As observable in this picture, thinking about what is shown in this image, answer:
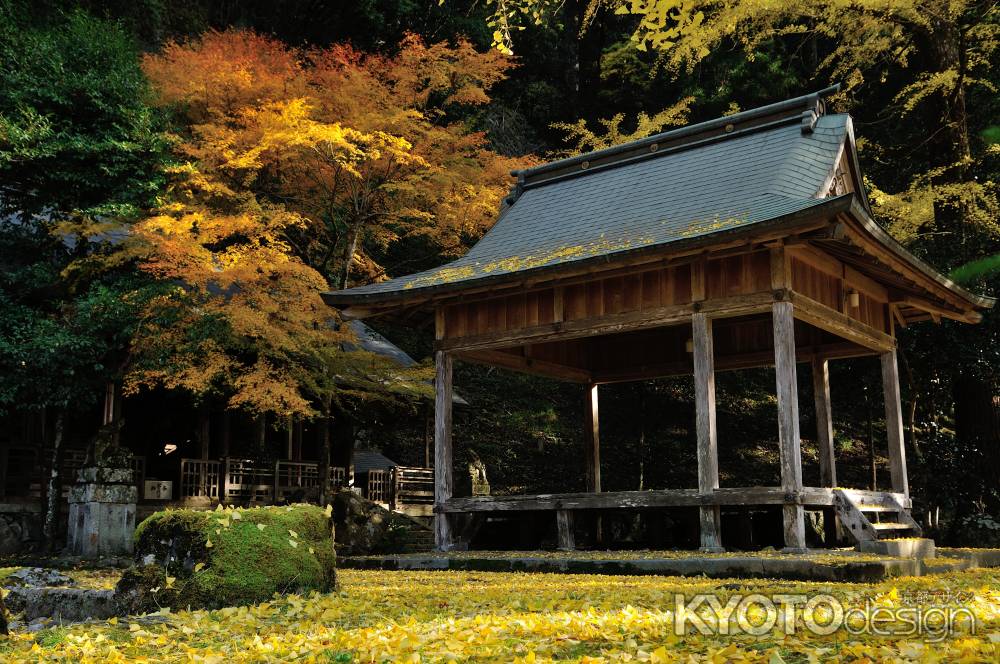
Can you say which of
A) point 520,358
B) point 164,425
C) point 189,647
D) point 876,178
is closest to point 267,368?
point 520,358

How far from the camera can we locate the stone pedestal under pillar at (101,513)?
14805mm

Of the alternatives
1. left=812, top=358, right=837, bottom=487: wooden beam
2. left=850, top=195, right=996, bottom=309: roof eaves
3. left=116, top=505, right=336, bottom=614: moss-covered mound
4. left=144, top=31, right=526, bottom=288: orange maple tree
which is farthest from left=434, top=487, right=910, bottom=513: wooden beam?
left=144, top=31, right=526, bottom=288: orange maple tree

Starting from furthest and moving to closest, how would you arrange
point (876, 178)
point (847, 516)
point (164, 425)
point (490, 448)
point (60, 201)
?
point (490, 448), point (876, 178), point (164, 425), point (60, 201), point (847, 516)

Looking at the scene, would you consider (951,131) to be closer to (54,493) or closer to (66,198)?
(66,198)

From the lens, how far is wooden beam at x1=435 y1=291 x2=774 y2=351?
1090cm

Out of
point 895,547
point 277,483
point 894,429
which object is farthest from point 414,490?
point 895,547

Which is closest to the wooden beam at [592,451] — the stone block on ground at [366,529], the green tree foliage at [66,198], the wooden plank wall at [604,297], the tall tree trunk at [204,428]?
the stone block on ground at [366,529]

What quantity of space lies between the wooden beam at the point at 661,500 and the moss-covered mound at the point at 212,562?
5072mm

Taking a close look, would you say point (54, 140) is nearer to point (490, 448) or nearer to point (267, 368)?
point (267, 368)

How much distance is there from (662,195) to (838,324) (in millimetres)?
3135

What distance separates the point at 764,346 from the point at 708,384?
4939 mm

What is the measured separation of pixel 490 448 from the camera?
81.9 ft

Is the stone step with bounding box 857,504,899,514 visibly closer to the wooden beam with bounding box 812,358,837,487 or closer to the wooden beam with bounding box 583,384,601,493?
the wooden beam with bounding box 812,358,837,487

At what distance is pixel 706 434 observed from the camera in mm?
10711
